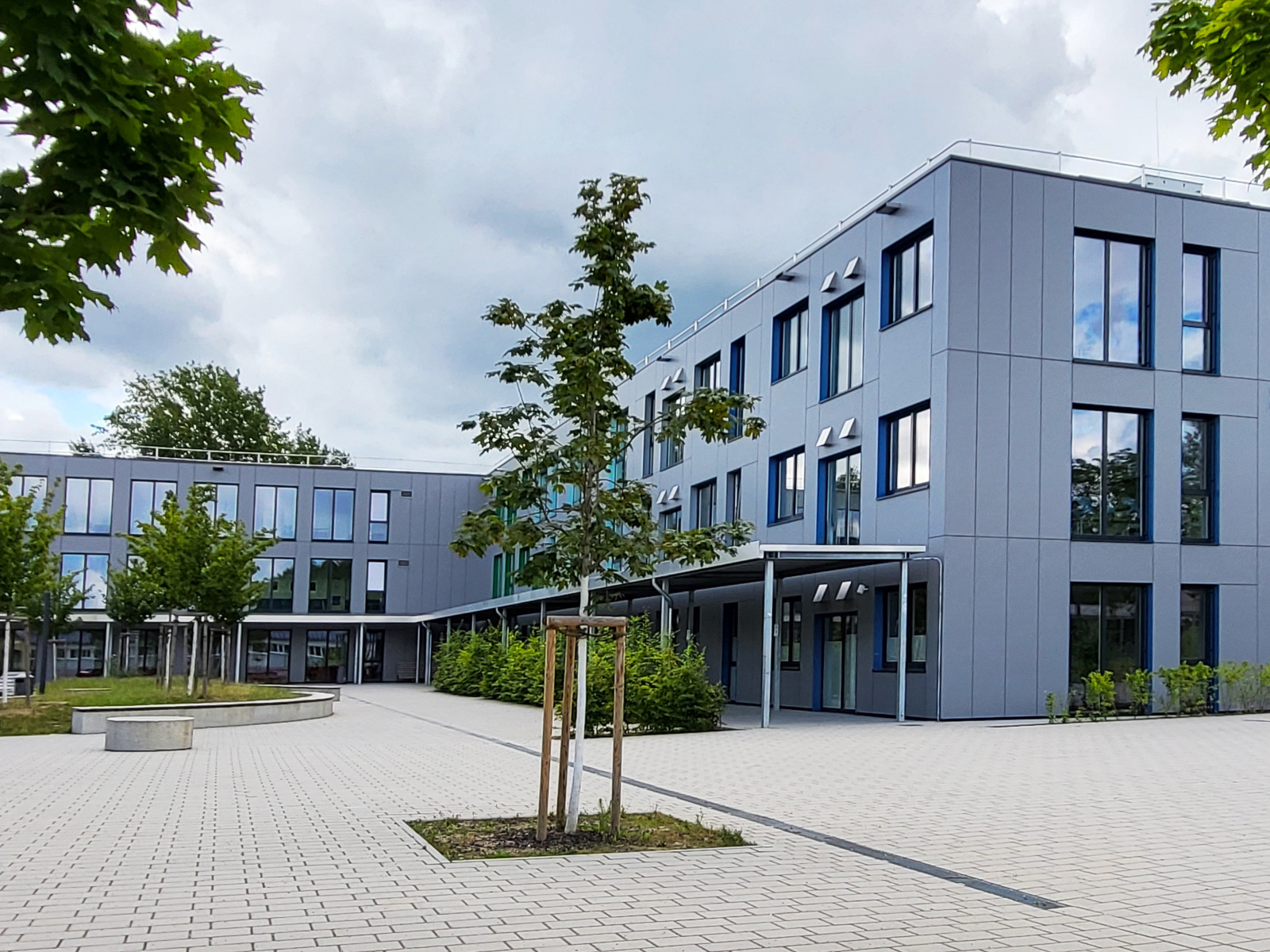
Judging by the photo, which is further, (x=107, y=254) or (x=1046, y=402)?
(x=1046, y=402)

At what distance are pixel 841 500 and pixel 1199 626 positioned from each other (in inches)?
279

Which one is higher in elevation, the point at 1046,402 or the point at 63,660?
the point at 1046,402

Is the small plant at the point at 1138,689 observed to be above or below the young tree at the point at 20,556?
below

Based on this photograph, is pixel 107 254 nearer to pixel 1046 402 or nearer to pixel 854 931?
pixel 854 931

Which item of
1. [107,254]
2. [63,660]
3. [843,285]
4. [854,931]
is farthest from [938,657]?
[63,660]

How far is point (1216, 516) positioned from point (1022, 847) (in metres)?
17.3

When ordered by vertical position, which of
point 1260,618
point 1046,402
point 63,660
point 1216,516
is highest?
point 1046,402

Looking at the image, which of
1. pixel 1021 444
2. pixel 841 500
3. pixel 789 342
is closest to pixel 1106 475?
pixel 1021 444

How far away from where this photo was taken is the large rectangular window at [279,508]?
52969 mm

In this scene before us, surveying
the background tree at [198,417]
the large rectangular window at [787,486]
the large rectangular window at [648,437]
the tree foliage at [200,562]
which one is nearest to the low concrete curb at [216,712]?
the tree foliage at [200,562]

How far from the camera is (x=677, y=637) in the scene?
1385 inches

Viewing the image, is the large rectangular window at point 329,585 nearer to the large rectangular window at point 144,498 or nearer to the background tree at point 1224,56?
the large rectangular window at point 144,498

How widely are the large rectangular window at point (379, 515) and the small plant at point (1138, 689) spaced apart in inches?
1440

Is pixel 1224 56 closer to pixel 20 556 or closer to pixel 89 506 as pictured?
pixel 20 556
